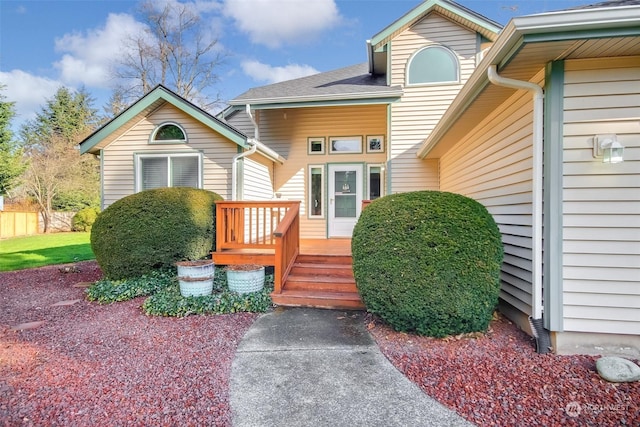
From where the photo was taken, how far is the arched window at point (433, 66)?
25.0ft

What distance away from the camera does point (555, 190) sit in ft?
10.00

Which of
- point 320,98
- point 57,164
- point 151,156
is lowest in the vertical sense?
point 151,156

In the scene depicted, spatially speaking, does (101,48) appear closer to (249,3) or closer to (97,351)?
(249,3)

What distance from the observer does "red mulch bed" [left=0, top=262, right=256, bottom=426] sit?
7.70 feet

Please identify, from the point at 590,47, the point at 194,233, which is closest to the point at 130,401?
the point at 194,233

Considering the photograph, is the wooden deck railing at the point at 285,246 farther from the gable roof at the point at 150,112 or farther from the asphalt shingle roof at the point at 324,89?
the asphalt shingle roof at the point at 324,89

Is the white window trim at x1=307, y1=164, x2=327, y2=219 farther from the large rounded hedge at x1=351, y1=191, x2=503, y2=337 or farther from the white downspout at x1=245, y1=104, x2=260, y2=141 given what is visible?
the large rounded hedge at x1=351, y1=191, x2=503, y2=337

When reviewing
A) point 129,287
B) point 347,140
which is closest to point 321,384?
point 129,287

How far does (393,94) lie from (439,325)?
5642mm

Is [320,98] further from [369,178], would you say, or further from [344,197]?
[344,197]

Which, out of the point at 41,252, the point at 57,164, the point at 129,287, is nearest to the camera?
the point at 129,287

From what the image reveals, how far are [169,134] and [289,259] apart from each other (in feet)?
13.9

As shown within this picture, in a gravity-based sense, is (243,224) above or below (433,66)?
below

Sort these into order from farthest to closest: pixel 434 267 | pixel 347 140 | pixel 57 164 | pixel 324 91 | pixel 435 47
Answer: pixel 57 164, pixel 347 140, pixel 324 91, pixel 435 47, pixel 434 267
